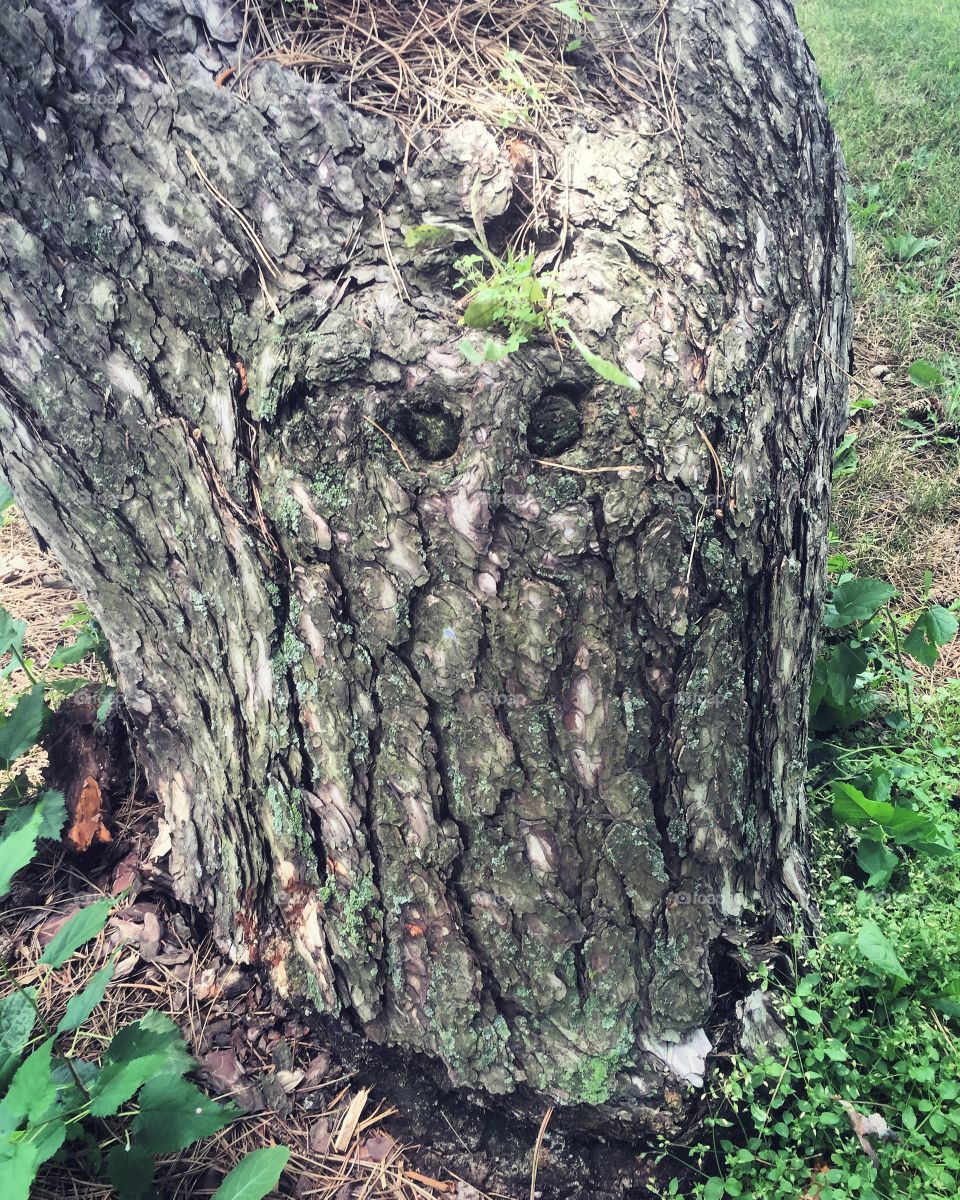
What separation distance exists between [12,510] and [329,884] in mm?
2793

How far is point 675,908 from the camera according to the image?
170 centimetres

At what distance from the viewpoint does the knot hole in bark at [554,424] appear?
1.44 metres


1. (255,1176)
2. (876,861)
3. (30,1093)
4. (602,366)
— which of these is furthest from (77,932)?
(876,861)

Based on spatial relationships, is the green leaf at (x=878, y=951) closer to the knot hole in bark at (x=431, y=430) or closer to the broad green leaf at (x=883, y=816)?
the broad green leaf at (x=883, y=816)

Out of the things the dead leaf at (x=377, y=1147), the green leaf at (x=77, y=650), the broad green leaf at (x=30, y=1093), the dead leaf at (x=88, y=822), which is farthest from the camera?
the green leaf at (x=77, y=650)

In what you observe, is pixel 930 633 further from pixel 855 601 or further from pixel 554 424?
pixel 554 424

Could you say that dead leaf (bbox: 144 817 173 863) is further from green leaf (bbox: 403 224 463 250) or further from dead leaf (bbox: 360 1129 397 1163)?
green leaf (bbox: 403 224 463 250)

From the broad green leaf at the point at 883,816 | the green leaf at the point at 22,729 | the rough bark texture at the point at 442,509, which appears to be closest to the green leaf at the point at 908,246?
the rough bark texture at the point at 442,509

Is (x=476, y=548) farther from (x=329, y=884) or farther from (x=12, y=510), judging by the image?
(x=12, y=510)

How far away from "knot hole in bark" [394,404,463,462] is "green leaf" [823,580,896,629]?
160 cm

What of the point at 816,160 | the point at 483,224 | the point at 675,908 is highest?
the point at 816,160

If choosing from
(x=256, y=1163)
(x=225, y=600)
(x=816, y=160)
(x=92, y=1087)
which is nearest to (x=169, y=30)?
(x=225, y=600)

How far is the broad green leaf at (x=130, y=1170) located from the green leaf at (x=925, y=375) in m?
3.91

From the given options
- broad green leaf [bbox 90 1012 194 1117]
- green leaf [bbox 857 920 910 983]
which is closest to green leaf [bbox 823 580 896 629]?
green leaf [bbox 857 920 910 983]
